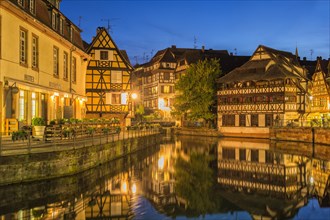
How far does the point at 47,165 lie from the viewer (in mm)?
17891

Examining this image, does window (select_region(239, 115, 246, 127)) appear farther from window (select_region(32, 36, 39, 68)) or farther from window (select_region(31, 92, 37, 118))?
window (select_region(32, 36, 39, 68))

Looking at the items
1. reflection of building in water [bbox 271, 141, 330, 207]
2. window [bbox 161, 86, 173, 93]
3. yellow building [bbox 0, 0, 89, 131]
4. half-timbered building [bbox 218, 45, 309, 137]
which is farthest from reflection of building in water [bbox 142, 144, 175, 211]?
window [bbox 161, 86, 173, 93]

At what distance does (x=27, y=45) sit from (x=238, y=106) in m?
41.7

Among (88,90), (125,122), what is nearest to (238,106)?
(125,122)

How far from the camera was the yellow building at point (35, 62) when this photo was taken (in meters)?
20.8

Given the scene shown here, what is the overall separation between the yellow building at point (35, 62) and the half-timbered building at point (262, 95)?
30.4m

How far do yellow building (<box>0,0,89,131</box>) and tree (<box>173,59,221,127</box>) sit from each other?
32.2 meters

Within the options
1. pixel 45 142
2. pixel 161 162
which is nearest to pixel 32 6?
pixel 45 142

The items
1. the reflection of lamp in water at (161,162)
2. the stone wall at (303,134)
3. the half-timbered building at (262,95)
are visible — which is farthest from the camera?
the half-timbered building at (262,95)

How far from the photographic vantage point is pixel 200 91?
65.2 m

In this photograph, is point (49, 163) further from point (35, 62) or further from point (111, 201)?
point (35, 62)

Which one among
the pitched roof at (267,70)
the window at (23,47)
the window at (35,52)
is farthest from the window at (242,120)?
the window at (23,47)

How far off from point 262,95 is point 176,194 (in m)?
42.0

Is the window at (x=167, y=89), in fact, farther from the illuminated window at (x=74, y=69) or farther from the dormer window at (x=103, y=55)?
the illuminated window at (x=74, y=69)
